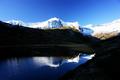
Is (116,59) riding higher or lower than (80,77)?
higher

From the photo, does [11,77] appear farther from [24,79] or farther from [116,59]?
[116,59]

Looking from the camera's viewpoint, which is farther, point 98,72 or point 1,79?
point 1,79

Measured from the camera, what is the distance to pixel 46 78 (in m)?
53.0

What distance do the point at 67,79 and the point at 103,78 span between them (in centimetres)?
919

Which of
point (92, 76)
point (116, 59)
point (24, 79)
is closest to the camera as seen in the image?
point (92, 76)

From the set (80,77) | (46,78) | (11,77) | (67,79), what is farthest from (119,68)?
(11,77)

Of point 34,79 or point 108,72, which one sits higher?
point 108,72

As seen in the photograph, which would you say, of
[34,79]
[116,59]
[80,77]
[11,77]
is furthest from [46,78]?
[116,59]

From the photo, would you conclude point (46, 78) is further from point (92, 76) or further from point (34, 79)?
point (92, 76)

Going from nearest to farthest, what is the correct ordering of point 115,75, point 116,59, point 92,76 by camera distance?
point 115,75 → point 92,76 → point 116,59

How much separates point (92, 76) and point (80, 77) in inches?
106

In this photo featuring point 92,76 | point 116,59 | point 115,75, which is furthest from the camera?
point 116,59

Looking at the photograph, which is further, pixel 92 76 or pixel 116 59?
pixel 116 59

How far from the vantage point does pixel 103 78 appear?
36.0 metres
